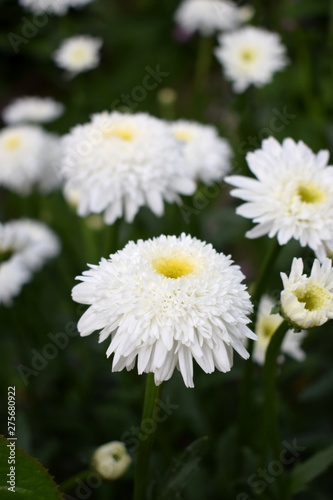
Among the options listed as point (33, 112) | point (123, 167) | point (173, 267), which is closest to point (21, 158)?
point (33, 112)

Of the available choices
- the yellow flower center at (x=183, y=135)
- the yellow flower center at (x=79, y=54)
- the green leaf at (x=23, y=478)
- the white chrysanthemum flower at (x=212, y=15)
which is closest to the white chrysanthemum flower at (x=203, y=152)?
the yellow flower center at (x=183, y=135)

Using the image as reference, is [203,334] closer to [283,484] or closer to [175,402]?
[283,484]

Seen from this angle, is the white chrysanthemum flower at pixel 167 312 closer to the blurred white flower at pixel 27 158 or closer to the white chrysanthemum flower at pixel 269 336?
the white chrysanthemum flower at pixel 269 336

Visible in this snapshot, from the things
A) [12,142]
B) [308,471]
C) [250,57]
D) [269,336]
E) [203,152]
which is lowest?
[308,471]

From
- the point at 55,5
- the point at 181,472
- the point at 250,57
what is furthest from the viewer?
the point at 55,5

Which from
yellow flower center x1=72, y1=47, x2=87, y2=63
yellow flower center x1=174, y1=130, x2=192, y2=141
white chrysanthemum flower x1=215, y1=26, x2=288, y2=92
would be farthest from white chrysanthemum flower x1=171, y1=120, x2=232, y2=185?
yellow flower center x1=72, y1=47, x2=87, y2=63

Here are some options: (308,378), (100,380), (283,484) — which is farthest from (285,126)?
(283,484)

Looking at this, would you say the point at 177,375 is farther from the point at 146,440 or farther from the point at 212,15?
the point at 212,15

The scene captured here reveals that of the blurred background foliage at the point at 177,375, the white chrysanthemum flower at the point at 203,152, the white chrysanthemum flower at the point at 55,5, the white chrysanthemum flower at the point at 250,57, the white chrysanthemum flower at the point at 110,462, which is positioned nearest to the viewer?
the white chrysanthemum flower at the point at 110,462
